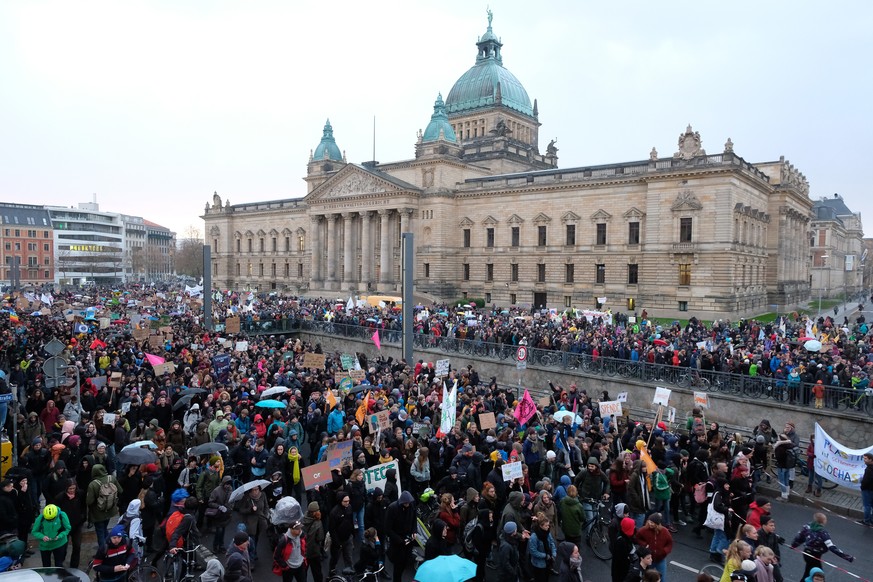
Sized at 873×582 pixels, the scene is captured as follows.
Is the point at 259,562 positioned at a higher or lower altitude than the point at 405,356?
lower

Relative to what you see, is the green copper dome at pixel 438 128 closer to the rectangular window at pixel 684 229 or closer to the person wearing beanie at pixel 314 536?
the rectangular window at pixel 684 229

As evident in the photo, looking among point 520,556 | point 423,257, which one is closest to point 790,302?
point 423,257

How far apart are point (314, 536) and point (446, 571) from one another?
2.81 metres

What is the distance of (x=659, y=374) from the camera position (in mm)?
23516

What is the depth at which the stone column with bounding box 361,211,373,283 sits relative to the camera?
2662 inches

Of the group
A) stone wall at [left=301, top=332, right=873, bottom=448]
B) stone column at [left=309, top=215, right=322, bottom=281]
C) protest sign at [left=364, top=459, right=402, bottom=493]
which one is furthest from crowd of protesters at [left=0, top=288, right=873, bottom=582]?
stone column at [left=309, top=215, right=322, bottom=281]

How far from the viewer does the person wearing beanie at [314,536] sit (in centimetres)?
930

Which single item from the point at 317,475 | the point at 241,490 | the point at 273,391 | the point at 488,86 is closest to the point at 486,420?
the point at 317,475

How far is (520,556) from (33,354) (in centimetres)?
2157

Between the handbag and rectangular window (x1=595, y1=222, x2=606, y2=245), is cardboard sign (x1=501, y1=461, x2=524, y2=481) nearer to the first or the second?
the handbag

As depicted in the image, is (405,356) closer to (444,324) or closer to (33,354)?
(444,324)

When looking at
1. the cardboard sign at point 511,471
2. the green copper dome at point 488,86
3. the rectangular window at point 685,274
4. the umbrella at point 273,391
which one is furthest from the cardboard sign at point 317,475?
the green copper dome at point 488,86

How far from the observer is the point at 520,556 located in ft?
31.8

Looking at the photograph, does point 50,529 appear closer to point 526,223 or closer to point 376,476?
point 376,476
